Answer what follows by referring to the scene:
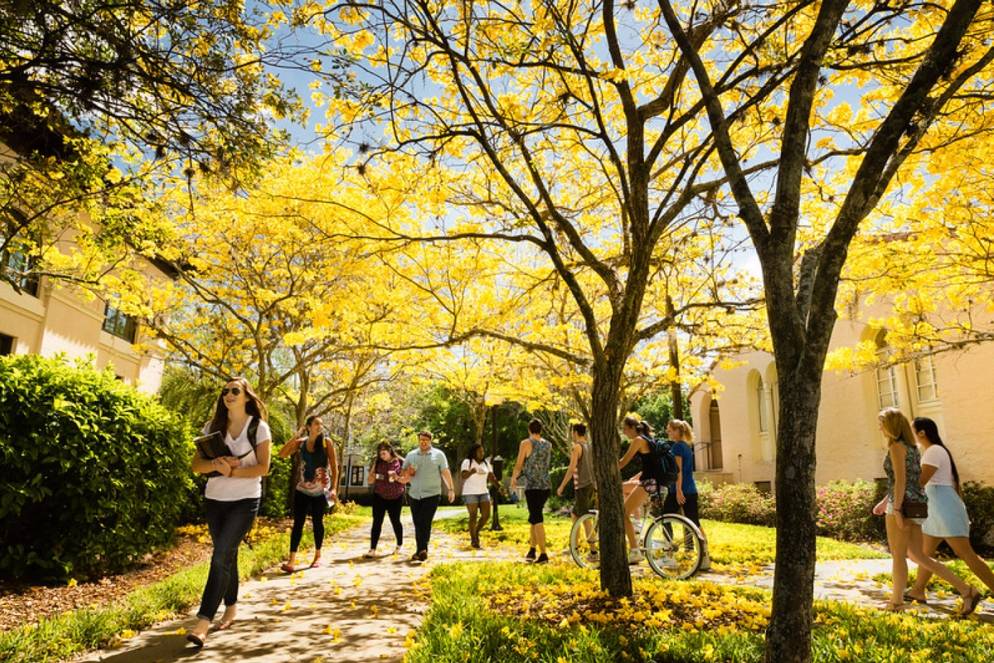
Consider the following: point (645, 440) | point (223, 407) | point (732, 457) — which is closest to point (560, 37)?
point (223, 407)

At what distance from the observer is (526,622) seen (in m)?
4.74

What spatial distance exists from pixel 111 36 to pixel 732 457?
963 inches

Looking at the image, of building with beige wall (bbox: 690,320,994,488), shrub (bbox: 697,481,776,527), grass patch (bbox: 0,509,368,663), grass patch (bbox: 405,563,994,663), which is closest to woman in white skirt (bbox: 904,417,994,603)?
grass patch (bbox: 405,563,994,663)

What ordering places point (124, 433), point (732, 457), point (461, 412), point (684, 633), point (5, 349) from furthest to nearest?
point (461, 412)
point (732, 457)
point (5, 349)
point (124, 433)
point (684, 633)

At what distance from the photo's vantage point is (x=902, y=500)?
6016mm

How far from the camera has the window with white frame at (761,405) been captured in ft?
79.0

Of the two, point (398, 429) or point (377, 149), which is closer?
point (377, 149)

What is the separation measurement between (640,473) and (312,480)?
4138mm

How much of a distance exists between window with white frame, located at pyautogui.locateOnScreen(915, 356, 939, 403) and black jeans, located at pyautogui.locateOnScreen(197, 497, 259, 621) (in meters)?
16.7

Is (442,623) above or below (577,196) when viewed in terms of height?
below

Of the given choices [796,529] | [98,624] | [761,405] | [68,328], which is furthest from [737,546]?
[68,328]

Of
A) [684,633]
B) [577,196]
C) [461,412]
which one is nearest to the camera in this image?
[684,633]

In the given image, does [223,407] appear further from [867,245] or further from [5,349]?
[5,349]

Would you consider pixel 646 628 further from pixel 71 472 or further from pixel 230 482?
pixel 71 472
